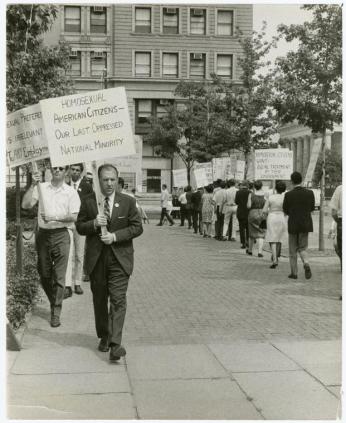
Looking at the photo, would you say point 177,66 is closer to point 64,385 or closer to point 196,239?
point 196,239

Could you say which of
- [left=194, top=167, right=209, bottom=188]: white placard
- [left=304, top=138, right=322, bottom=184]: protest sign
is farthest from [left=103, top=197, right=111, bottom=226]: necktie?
[left=194, top=167, right=209, bottom=188]: white placard

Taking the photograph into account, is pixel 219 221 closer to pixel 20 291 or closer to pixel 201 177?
pixel 201 177

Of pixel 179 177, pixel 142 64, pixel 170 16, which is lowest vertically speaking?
pixel 179 177

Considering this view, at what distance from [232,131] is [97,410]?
31.8m

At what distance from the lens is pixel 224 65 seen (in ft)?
147

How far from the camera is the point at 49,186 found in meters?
8.52

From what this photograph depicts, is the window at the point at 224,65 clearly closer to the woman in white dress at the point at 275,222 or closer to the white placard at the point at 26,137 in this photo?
the woman in white dress at the point at 275,222

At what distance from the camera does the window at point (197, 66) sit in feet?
154

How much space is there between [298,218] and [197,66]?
36325mm

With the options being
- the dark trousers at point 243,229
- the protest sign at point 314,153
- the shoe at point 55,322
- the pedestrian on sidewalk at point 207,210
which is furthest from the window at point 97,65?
the shoe at point 55,322

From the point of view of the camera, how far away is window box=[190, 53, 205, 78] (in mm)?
46844

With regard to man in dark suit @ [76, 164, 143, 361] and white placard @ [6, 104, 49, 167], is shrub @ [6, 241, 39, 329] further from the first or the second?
white placard @ [6, 104, 49, 167]

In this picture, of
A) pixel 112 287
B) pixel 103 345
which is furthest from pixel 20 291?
pixel 112 287
